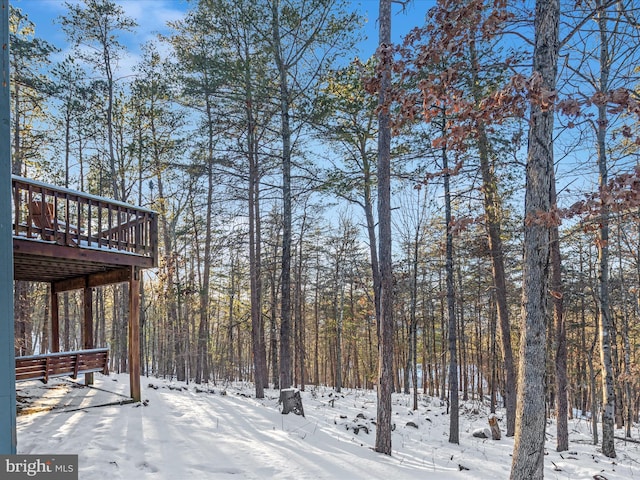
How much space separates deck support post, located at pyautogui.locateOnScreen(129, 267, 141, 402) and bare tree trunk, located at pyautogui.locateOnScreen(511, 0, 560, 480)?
7.08 meters

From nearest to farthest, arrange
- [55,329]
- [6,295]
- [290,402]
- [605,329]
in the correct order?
[6,295]
[605,329]
[290,402]
[55,329]

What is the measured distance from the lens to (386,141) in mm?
7438

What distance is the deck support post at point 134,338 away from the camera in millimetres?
8211

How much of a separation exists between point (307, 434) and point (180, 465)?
3.25 meters

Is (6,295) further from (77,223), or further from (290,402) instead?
(290,402)

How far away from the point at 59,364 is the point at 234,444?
417cm

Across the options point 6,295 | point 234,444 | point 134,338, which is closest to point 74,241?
point 134,338

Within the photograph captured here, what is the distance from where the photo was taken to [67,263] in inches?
313

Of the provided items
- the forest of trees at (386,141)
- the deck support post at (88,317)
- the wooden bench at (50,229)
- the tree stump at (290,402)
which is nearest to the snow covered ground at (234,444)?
the tree stump at (290,402)

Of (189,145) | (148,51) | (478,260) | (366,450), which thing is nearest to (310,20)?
(189,145)

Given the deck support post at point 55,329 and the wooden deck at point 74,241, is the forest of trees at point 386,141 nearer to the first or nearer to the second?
the wooden deck at point 74,241

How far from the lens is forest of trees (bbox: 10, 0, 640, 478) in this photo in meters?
4.34

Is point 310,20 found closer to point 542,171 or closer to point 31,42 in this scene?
point 542,171

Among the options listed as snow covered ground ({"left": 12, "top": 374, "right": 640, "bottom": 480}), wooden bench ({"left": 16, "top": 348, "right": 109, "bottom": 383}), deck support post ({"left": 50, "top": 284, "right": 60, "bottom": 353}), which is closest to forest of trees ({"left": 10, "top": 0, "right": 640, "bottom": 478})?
snow covered ground ({"left": 12, "top": 374, "right": 640, "bottom": 480})
